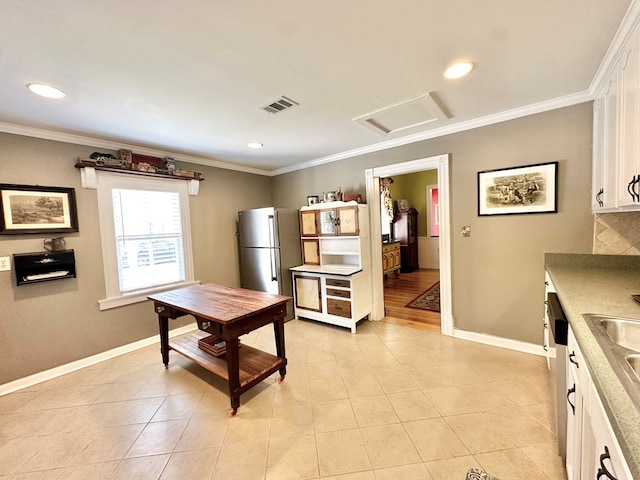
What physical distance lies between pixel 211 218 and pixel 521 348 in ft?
13.3

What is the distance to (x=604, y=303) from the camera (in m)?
1.34

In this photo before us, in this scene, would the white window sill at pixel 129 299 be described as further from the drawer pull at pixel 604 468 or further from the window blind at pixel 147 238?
the drawer pull at pixel 604 468

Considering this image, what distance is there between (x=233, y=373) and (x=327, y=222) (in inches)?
89.9

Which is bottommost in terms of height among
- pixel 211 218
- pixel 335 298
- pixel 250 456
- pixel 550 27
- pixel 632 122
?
pixel 250 456

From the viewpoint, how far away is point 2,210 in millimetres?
2256

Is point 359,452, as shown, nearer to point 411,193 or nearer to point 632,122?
point 632,122

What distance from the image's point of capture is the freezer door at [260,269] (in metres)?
3.65

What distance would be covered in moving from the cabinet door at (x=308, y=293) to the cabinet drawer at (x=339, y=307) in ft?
0.53

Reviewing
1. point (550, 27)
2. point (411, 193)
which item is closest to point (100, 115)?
point (550, 27)

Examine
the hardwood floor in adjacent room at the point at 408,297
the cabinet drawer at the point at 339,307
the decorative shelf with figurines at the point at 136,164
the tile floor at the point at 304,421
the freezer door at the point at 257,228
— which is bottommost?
the tile floor at the point at 304,421

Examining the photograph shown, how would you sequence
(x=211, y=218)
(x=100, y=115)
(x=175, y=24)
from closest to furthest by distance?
1. (x=175, y=24)
2. (x=100, y=115)
3. (x=211, y=218)

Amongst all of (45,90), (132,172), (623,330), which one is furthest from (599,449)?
(132,172)

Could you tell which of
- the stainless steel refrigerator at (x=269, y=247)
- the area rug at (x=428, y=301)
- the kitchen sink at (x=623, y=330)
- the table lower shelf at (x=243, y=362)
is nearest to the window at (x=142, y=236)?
the stainless steel refrigerator at (x=269, y=247)

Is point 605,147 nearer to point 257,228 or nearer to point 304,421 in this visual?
point 304,421
